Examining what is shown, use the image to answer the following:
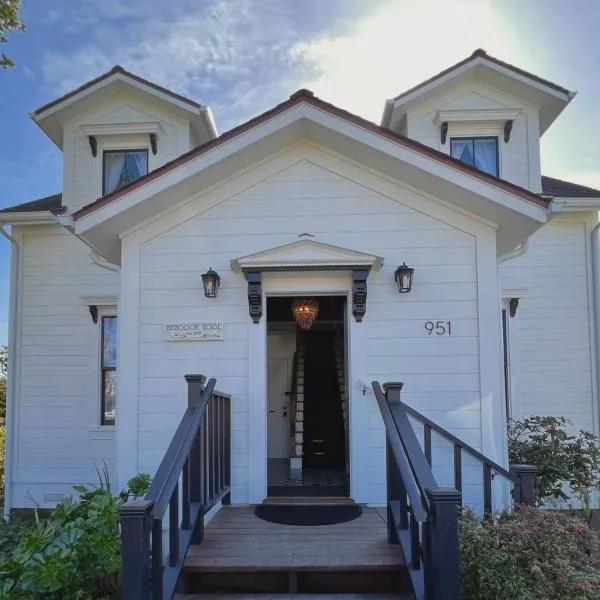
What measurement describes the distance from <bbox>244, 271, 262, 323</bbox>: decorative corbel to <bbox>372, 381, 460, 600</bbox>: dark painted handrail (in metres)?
1.76

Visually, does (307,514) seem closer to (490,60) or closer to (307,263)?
(307,263)

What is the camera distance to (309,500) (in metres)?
5.30

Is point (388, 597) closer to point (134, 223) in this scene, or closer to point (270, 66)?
point (134, 223)

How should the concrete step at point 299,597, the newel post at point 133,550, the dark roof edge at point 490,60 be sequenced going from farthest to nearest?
the dark roof edge at point 490,60, the concrete step at point 299,597, the newel post at point 133,550

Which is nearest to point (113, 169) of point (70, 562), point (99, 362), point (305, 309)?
point (99, 362)

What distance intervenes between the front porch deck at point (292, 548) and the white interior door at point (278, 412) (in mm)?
4002

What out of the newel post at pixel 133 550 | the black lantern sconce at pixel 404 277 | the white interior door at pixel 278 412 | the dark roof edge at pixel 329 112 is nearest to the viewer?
the newel post at pixel 133 550

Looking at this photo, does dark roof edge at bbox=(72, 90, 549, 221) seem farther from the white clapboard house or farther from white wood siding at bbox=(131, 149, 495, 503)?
white wood siding at bbox=(131, 149, 495, 503)

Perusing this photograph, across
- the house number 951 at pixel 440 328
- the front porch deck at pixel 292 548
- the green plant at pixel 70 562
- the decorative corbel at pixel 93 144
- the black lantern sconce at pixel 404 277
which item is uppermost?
the decorative corbel at pixel 93 144

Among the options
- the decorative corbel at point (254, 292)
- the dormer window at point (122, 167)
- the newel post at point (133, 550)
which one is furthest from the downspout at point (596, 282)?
the newel post at point (133, 550)

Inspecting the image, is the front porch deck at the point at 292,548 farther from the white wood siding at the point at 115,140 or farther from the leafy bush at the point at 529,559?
the white wood siding at the point at 115,140

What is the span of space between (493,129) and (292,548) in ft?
21.2

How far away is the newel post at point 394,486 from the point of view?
377 centimetres

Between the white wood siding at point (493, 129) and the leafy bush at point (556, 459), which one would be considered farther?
the white wood siding at point (493, 129)
